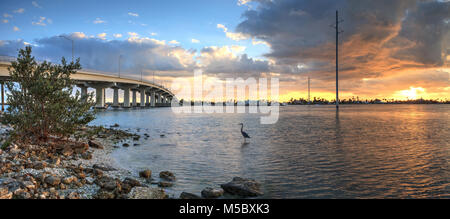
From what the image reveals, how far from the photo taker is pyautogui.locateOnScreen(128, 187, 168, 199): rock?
7.58 metres

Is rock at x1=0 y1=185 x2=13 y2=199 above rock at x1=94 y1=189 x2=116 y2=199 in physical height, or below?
above

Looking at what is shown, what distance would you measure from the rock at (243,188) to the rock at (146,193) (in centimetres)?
216

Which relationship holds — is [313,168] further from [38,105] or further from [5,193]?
[38,105]

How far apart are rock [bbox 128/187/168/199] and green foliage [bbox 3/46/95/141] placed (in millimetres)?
6879

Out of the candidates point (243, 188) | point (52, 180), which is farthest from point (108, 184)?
point (243, 188)

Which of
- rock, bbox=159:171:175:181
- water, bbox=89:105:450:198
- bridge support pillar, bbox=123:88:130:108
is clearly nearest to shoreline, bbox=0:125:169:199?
rock, bbox=159:171:175:181

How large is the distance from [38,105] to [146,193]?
8.62 m

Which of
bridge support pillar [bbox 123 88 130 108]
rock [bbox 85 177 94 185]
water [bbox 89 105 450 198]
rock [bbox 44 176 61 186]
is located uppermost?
bridge support pillar [bbox 123 88 130 108]

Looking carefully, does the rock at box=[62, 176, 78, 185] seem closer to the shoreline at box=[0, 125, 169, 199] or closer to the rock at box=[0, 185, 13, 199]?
the shoreline at box=[0, 125, 169, 199]

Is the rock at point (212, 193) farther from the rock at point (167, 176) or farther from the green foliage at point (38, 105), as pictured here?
the green foliage at point (38, 105)

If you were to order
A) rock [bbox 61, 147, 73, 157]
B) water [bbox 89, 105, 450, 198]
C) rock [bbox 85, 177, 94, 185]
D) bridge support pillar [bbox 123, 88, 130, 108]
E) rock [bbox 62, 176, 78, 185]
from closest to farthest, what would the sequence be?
rock [bbox 62, 176, 78, 185] < rock [bbox 85, 177, 94, 185] < water [bbox 89, 105, 450, 198] < rock [bbox 61, 147, 73, 157] < bridge support pillar [bbox 123, 88, 130, 108]

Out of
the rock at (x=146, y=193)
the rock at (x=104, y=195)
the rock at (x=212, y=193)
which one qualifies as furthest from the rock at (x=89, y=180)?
the rock at (x=212, y=193)

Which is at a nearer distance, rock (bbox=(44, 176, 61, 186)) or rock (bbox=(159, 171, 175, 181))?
rock (bbox=(44, 176, 61, 186))

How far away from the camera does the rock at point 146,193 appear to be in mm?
7580
